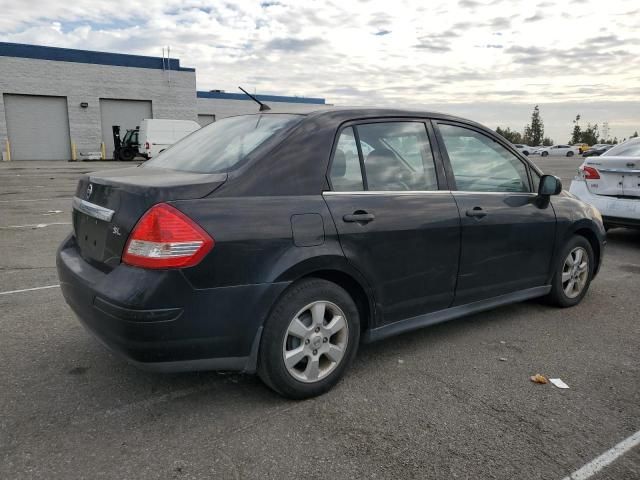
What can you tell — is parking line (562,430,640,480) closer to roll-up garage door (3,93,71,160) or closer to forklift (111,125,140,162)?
forklift (111,125,140,162)

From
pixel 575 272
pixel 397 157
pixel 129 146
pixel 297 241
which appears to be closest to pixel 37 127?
pixel 129 146

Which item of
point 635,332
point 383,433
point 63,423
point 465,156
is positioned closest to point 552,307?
point 635,332

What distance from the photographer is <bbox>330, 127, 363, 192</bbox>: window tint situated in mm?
3180

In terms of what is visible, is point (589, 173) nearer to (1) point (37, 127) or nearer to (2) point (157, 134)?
(2) point (157, 134)

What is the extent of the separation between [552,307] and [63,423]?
4017 millimetres

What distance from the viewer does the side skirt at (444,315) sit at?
3.40m

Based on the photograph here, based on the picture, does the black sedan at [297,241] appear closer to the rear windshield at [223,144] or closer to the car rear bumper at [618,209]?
the rear windshield at [223,144]

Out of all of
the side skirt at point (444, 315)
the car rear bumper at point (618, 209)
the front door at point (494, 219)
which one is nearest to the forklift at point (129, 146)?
the car rear bumper at point (618, 209)

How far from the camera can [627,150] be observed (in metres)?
7.44

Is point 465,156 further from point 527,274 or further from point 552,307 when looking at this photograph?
point 552,307

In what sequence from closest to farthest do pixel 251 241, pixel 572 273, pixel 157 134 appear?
pixel 251 241 → pixel 572 273 → pixel 157 134

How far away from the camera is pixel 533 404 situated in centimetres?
308

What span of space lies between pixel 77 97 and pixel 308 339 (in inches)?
1373

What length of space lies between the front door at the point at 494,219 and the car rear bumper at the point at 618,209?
322cm
